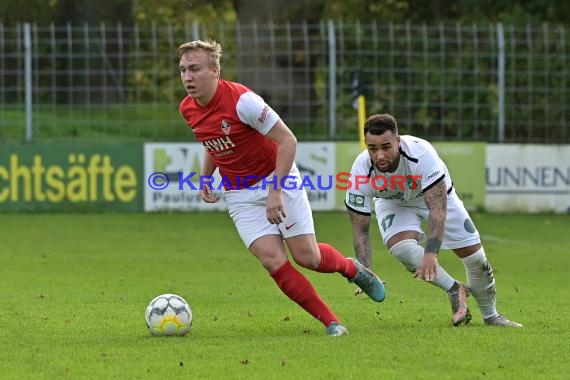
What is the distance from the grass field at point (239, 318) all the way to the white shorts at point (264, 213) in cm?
73

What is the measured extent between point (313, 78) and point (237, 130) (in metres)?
14.4

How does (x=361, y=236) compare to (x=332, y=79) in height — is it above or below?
below

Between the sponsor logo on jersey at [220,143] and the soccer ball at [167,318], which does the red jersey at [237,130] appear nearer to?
the sponsor logo on jersey at [220,143]

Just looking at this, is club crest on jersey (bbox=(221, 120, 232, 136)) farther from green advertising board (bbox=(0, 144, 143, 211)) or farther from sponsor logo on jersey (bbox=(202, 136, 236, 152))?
green advertising board (bbox=(0, 144, 143, 211))

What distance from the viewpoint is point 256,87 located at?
77.3ft

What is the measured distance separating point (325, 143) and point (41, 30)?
5307 mm

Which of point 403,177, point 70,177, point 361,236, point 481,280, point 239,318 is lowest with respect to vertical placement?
point 70,177

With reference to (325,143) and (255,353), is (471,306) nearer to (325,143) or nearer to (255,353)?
(255,353)

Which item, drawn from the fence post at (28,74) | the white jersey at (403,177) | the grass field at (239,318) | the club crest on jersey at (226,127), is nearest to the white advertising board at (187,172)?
the fence post at (28,74)

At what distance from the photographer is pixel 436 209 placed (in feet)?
29.0

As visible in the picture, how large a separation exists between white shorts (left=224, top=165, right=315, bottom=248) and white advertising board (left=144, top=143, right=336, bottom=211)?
1334 centimetres

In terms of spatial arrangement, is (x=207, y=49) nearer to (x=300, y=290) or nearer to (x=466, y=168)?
(x=300, y=290)

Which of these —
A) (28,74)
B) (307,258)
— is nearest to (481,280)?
(307,258)

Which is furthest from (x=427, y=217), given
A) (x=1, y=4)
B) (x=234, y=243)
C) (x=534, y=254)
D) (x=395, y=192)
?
(x=1, y=4)
